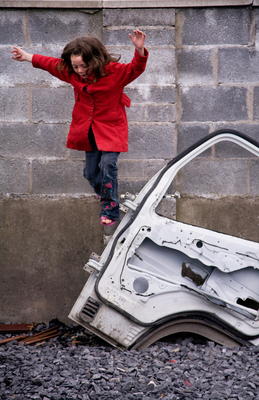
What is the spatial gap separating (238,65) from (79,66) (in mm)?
1529

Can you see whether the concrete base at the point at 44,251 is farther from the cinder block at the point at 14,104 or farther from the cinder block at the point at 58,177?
the cinder block at the point at 14,104

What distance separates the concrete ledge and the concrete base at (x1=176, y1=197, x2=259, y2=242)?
158 cm

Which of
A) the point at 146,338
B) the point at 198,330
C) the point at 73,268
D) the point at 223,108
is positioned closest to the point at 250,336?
the point at 198,330

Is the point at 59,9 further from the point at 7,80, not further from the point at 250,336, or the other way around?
the point at 250,336

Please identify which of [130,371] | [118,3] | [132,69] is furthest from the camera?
[118,3]

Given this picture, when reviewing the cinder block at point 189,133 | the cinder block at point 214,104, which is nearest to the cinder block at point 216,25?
the cinder block at point 214,104

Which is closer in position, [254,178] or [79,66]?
[79,66]

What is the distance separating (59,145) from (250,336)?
2.08 meters

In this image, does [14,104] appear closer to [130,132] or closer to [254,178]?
[130,132]

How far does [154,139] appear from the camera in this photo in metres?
3.21

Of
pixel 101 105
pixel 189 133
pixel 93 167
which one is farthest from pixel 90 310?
pixel 189 133

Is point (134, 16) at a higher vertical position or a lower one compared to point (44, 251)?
higher

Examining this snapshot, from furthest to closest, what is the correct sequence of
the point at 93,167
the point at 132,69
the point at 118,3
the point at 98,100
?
the point at 118,3 < the point at 93,167 < the point at 98,100 < the point at 132,69

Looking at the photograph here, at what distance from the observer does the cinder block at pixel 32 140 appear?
328 cm
